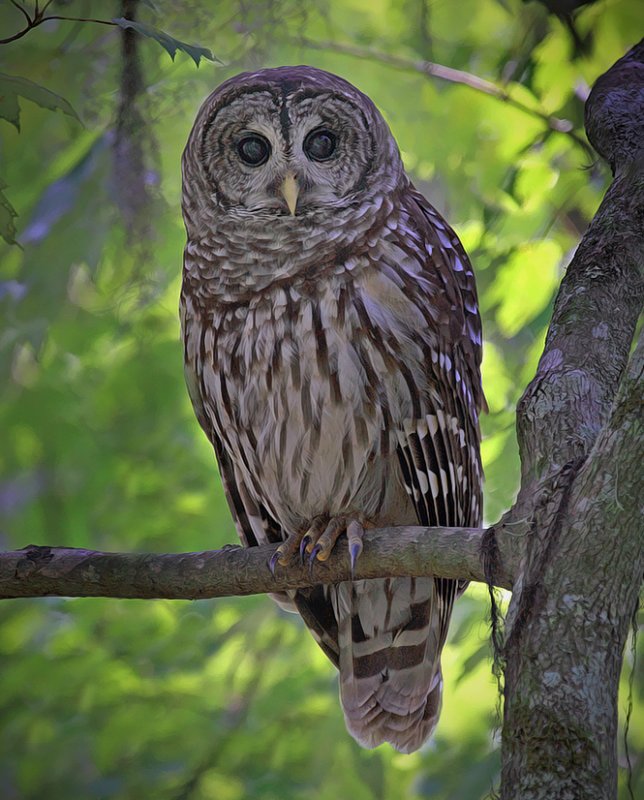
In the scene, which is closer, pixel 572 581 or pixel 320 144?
pixel 572 581

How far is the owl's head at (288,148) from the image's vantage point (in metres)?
2.09

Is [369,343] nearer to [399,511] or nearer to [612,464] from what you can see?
[399,511]

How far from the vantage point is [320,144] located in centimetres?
215

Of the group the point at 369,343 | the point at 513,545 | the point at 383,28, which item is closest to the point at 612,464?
the point at 513,545

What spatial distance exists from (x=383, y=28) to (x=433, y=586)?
1557mm

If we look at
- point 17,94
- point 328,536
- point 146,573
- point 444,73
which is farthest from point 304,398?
point 444,73

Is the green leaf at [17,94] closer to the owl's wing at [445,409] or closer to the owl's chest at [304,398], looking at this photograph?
the owl's chest at [304,398]

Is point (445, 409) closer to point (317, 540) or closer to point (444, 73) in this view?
point (317, 540)

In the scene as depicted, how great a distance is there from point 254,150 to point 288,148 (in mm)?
95

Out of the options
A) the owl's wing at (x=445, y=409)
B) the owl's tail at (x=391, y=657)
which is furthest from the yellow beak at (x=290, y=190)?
the owl's tail at (x=391, y=657)

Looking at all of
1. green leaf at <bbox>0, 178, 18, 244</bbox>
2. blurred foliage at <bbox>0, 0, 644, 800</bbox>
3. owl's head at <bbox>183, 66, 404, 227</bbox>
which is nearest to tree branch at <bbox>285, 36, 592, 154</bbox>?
blurred foliage at <bbox>0, 0, 644, 800</bbox>

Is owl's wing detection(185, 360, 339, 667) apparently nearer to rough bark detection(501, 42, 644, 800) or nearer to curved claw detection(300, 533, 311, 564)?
curved claw detection(300, 533, 311, 564)

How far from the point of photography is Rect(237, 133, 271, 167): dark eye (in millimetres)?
2146

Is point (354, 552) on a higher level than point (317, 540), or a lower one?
lower
